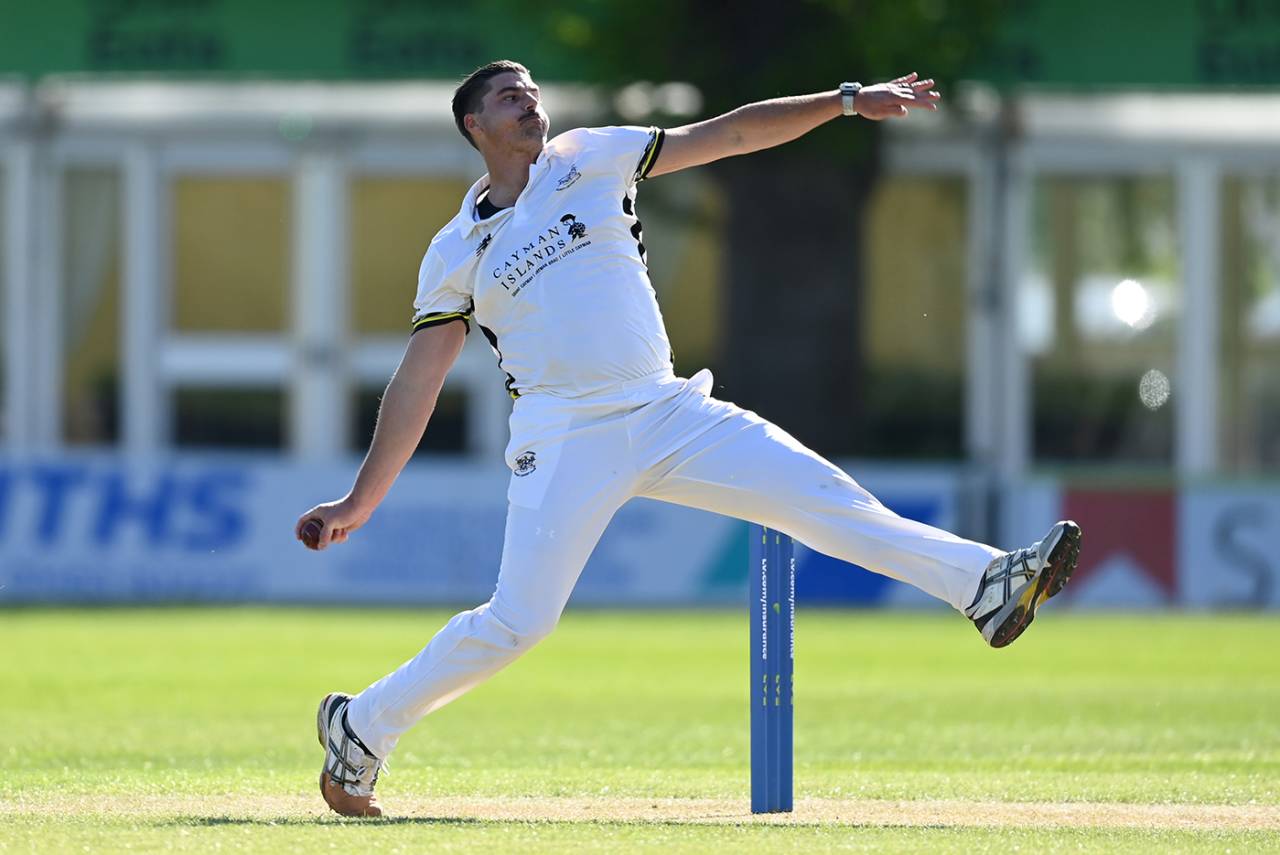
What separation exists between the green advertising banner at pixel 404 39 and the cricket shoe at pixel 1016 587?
16.2 m

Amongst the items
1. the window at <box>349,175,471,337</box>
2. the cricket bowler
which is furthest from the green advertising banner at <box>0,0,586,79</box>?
the cricket bowler

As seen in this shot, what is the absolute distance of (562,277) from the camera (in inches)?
258

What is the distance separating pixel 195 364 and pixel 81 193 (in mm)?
2025

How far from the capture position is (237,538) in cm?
1853

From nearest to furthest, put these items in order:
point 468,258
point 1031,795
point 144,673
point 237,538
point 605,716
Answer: point 468,258
point 1031,795
point 605,716
point 144,673
point 237,538

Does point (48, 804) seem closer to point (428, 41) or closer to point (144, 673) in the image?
point (144, 673)

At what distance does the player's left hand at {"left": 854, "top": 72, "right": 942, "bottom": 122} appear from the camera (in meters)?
6.62

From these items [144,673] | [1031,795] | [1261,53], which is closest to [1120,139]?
[1261,53]

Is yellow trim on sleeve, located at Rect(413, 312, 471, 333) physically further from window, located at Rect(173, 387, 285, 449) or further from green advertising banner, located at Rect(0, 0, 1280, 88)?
window, located at Rect(173, 387, 285, 449)

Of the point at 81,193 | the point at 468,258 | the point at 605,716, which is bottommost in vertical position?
the point at 605,716

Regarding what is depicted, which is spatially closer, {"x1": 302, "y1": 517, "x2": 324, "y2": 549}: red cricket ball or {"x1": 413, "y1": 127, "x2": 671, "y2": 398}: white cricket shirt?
{"x1": 302, "y1": 517, "x2": 324, "y2": 549}: red cricket ball

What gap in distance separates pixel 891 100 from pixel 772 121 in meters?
0.35

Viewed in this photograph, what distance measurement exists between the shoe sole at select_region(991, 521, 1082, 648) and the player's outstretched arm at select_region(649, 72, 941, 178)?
132 centimetres

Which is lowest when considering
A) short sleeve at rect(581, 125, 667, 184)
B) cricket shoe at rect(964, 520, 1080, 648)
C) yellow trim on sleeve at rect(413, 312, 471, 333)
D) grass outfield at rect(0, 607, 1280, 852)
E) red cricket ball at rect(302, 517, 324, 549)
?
grass outfield at rect(0, 607, 1280, 852)
